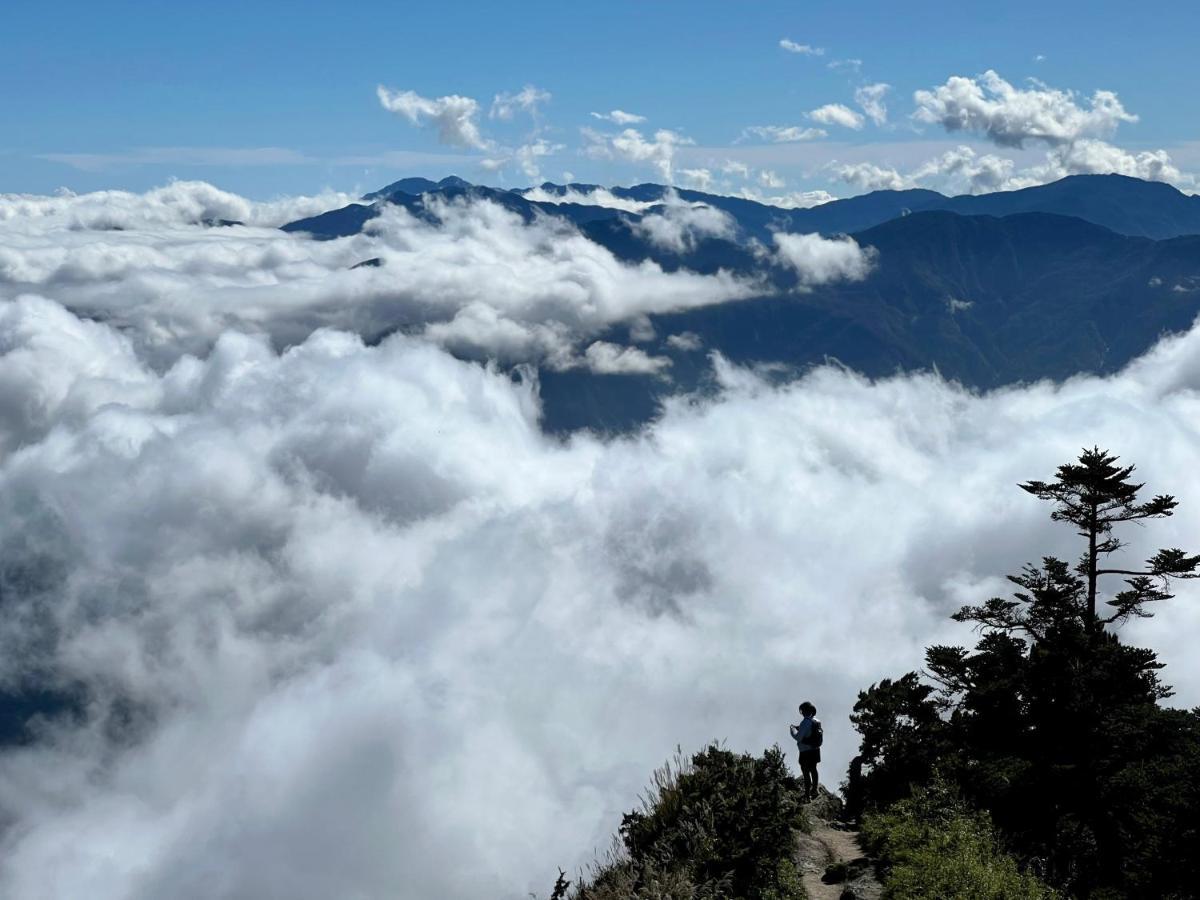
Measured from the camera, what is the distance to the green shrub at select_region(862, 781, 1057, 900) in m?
12.1

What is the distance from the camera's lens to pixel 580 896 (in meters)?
13.8

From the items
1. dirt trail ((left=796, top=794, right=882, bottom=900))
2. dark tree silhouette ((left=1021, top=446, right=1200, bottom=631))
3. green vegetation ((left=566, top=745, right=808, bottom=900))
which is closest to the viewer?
green vegetation ((left=566, top=745, right=808, bottom=900))

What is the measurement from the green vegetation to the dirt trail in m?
0.42

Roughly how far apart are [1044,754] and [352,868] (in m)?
179

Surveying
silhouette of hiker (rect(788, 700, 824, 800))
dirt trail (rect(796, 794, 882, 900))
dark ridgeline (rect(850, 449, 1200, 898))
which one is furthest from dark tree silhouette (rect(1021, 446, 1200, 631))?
dirt trail (rect(796, 794, 882, 900))

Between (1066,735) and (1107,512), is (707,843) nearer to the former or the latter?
(1066,735)

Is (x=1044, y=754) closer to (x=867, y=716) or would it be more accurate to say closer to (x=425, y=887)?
(x=867, y=716)

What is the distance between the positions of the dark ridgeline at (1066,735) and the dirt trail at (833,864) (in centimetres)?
121

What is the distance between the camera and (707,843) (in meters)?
13.6

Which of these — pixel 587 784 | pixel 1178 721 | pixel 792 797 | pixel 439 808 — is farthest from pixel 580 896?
pixel 439 808

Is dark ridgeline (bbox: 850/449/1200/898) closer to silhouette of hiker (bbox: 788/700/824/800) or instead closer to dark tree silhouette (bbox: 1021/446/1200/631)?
dark tree silhouette (bbox: 1021/446/1200/631)

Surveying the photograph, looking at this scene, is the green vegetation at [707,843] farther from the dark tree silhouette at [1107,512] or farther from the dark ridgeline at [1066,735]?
the dark tree silhouette at [1107,512]

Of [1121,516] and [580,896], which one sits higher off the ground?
[1121,516]

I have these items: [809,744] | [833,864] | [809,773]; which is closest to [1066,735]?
[809,744]
